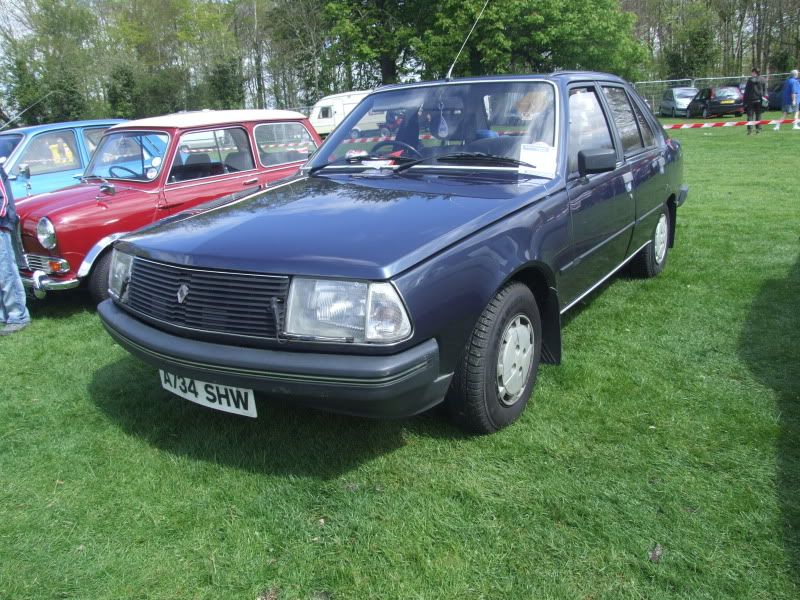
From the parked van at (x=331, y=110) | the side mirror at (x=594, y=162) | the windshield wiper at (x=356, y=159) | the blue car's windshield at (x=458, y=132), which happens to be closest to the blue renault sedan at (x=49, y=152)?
the windshield wiper at (x=356, y=159)

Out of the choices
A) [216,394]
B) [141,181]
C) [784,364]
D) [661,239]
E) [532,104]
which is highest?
[532,104]

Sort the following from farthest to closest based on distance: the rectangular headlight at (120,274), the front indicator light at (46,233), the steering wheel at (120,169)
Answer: the steering wheel at (120,169), the front indicator light at (46,233), the rectangular headlight at (120,274)

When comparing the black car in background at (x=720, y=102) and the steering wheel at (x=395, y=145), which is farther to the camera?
the black car in background at (x=720, y=102)

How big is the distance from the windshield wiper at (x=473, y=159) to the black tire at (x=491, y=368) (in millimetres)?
827

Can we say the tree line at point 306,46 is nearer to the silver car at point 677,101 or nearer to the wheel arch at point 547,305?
the silver car at point 677,101

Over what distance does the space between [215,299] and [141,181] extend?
3808mm

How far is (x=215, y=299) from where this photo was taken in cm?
266

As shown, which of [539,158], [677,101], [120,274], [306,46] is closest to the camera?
[120,274]

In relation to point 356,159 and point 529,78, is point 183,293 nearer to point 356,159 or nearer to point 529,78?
point 356,159

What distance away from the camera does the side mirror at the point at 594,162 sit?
3598 millimetres

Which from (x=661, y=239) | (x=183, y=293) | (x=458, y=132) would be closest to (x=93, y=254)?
(x=183, y=293)

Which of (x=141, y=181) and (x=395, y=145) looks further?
(x=141, y=181)

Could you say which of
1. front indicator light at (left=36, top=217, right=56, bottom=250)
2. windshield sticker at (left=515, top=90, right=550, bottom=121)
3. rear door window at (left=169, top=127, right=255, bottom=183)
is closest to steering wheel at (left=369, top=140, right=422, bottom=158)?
windshield sticker at (left=515, top=90, right=550, bottom=121)

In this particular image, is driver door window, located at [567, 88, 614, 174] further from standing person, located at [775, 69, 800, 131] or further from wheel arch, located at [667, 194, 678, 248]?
standing person, located at [775, 69, 800, 131]
